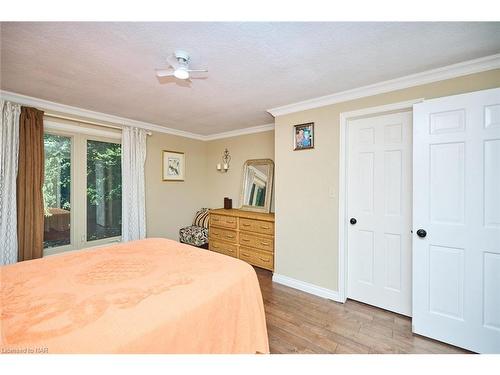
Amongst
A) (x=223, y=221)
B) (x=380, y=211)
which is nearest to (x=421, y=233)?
(x=380, y=211)

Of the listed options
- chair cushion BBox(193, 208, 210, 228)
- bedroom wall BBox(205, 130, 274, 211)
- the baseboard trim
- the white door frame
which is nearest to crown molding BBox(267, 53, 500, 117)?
the white door frame

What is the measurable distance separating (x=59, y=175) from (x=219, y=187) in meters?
2.50

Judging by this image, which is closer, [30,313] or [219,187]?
[30,313]

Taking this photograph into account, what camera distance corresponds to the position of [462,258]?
1.73 metres

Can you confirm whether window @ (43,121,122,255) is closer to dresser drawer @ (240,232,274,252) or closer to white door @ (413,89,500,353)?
dresser drawer @ (240,232,274,252)

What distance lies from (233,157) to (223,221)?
130 centimetres

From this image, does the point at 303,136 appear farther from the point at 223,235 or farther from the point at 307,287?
the point at 223,235

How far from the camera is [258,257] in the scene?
127 inches

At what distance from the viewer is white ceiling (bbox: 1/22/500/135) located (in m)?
1.38

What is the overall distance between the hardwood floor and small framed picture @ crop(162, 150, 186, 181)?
2.66m

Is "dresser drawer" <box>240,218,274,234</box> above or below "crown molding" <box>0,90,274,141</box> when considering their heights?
below
